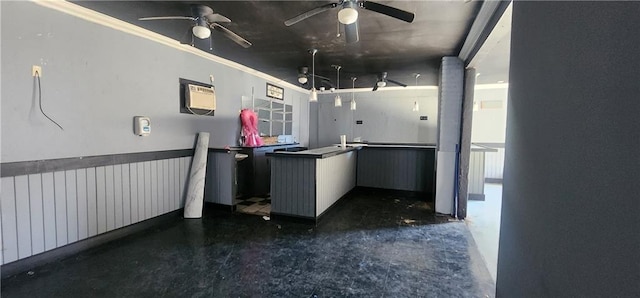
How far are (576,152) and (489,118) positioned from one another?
280 inches

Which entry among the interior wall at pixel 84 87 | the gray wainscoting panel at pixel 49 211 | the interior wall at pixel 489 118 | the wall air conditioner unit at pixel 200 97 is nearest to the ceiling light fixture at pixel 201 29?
the interior wall at pixel 84 87

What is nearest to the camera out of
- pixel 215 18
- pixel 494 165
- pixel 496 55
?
pixel 215 18

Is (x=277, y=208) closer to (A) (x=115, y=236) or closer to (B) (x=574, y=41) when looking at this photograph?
(A) (x=115, y=236)

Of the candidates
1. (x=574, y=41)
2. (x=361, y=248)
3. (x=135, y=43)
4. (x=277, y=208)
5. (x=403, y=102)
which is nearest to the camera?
(x=574, y=41)

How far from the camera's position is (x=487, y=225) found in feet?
13.0

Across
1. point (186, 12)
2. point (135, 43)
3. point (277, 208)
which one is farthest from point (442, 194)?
point (135, 43)

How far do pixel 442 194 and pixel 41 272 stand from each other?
4906 millimetres

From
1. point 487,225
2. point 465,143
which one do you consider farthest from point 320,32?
point 487,225

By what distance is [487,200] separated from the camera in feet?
17.5

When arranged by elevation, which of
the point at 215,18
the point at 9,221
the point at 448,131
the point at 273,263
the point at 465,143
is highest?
the point at 215,18

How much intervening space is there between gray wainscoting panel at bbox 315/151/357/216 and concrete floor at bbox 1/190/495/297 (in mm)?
385

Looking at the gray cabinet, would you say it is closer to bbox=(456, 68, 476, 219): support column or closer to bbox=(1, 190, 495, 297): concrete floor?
bbox=(1, 190, 495, 297): concrete floor

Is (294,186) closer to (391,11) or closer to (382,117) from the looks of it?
(391,11)

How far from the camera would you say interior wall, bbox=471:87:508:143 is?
7062mm
